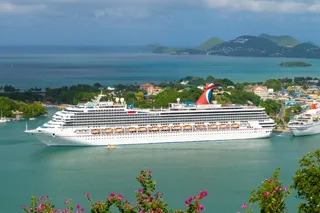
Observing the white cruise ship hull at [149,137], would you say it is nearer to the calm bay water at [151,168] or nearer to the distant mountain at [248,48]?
the calm bay water at [151,168]

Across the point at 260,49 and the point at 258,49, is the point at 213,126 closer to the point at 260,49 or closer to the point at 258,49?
the point at 260,49

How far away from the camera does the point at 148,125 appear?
2292cm

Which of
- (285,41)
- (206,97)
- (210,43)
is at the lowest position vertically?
(206,97)

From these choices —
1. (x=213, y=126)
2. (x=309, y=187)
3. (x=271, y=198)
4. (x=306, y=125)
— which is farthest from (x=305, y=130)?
(x=271, y=198)

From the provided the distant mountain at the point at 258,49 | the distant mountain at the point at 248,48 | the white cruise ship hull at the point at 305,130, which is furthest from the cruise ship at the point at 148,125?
the distant mountain at the point at 248,48

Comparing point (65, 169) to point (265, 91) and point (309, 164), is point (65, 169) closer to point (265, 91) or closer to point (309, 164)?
point (309, 164)

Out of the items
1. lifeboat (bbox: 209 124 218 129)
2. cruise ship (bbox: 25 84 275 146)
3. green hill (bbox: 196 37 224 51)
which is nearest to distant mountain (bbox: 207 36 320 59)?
green hill (bbox: 196 37 224 51)

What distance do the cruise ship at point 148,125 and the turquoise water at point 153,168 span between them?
568 millimetres

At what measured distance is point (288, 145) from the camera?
2206 cm

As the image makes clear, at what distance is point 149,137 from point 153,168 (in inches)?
190

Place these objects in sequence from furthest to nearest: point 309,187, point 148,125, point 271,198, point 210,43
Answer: point 210,43 < point 148,125 < point 309,187 < point 271,198

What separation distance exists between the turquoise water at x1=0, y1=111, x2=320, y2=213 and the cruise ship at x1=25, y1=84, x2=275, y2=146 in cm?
57

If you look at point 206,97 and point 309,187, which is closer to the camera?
point 309,187

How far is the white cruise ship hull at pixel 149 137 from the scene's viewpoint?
21.8 metres
